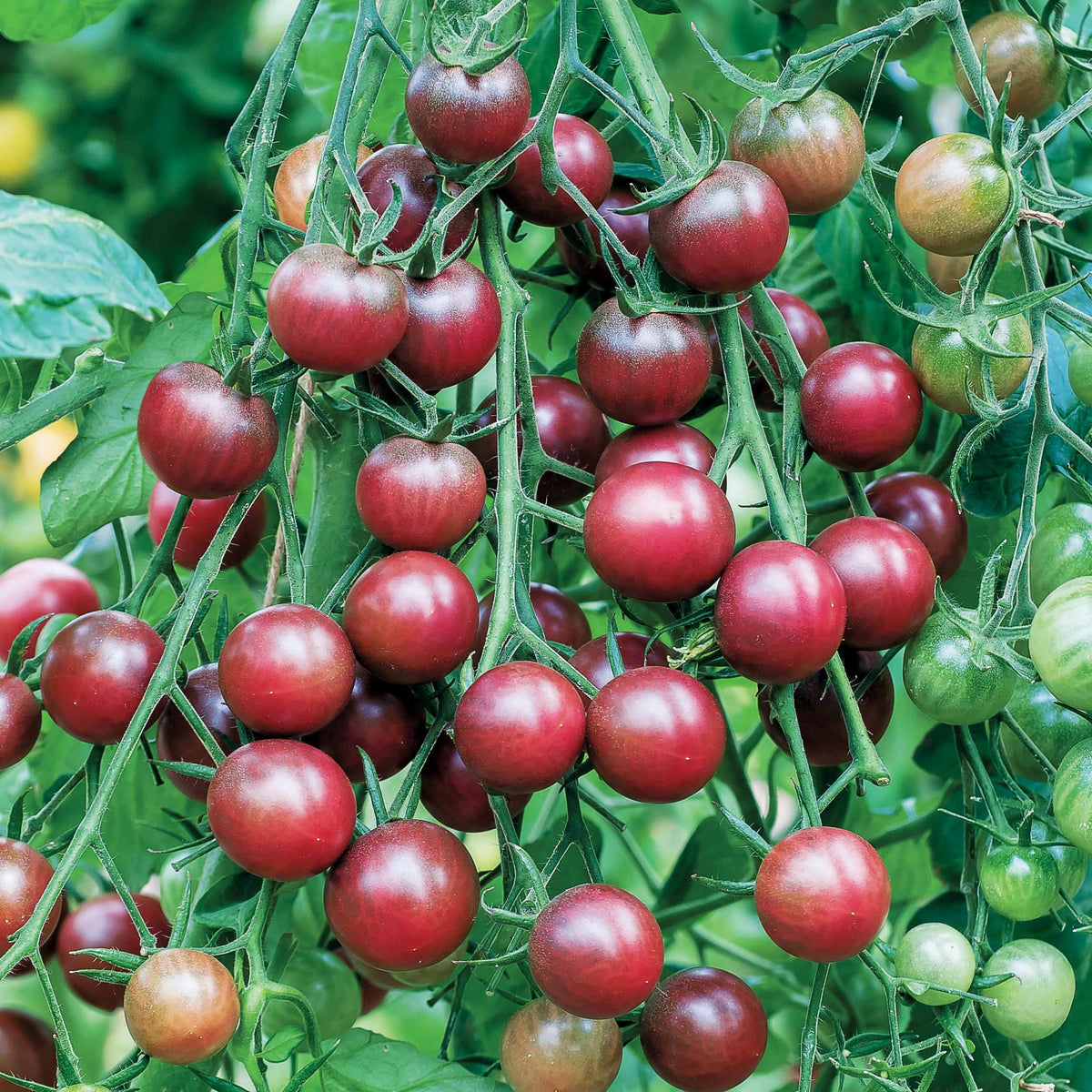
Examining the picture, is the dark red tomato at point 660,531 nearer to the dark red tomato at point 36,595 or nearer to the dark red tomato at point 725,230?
the dark red tomato at point 725,230

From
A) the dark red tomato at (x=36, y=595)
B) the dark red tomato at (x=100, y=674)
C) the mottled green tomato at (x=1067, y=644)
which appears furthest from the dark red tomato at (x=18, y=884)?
the mottled green tomato at (x=1067, y=644)

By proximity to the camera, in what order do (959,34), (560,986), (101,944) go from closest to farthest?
(560,986)
(959,34)
(101,944)

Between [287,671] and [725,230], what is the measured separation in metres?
0.23

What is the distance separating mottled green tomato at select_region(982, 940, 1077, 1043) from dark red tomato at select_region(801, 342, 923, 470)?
0.70 ft

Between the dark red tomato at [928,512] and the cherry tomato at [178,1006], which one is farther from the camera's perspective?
the dark red tomato at [928,512]

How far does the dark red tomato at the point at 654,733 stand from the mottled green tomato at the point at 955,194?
0.76 feet

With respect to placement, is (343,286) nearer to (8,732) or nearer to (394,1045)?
(8,732)

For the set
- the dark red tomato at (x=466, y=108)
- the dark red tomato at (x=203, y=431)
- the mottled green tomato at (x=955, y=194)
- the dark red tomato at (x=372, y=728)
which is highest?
the dark red tomato at (x=466, y=108)

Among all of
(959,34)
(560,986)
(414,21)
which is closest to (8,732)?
(560,986)

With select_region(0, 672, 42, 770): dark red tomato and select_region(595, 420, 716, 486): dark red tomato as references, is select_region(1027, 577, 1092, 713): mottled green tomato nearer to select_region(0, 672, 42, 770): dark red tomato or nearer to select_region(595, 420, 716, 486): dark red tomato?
select_region(595, 420, 716, 486): dark red tomato

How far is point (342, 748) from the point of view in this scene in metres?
0.50

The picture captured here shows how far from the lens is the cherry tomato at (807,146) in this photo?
53cm

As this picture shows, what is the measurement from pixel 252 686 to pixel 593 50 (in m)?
0.42

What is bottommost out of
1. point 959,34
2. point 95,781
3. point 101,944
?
point 101,944
